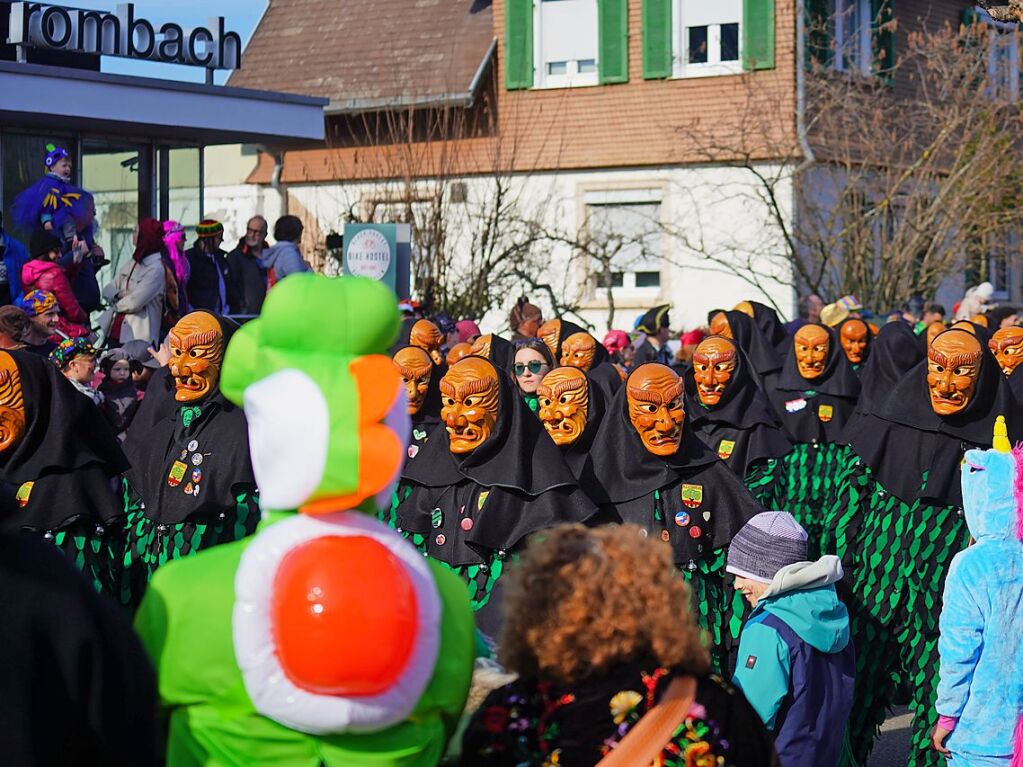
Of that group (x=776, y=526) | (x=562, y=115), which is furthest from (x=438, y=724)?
(x=562, y=115)

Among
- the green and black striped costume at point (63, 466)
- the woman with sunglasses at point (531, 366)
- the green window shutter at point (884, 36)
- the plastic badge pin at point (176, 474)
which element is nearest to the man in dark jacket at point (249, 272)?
the woman with sunglasses at point (531, 366)

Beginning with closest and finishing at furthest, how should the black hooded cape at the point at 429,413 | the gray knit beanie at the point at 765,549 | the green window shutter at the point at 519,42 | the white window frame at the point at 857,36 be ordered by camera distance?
the gray knit beanie at the point at 765,549 < the black hooded cape at the point at 429,413 < the white window frame at the point at 857,36 < the green window shutter at the point at 519,42

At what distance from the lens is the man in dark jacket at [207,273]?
13477 millimetres

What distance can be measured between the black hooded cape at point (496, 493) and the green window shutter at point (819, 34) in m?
18.0

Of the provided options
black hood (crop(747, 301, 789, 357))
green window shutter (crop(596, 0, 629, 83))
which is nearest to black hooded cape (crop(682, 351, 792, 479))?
black hood (crop(747, 301, 789, 357))

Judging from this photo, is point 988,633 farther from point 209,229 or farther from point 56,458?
point 209,229

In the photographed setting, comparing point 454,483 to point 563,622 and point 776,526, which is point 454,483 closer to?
point 776,526

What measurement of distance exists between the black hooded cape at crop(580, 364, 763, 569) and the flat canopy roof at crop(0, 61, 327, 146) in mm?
8493

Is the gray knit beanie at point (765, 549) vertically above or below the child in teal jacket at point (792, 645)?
above

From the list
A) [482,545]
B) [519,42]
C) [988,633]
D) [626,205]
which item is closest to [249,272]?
[482,545]

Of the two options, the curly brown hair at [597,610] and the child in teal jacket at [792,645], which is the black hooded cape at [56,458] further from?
the curly brown hair at [597,610]

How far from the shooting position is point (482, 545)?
21.8ft

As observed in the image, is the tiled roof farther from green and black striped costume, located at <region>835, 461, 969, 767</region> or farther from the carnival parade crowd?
green and black striped costume, located at <region>835, 461, 969, 767</region>

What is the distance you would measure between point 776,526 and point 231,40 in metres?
13.4
